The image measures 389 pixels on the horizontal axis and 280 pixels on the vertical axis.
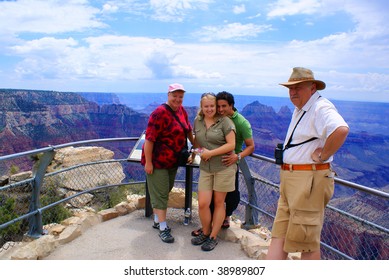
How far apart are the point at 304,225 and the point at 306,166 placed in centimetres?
46

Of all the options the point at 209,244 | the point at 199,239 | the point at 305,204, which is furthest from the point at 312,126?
the point at 199,239

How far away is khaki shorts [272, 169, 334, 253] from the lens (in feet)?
9.13

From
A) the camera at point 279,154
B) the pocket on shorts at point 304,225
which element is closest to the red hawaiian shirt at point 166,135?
the camera at point 279,154

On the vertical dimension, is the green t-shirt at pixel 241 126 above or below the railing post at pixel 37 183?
above

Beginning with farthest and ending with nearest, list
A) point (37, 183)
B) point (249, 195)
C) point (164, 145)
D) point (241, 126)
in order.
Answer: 1. point (249, 195)
2. point (37, 183)
3. point (164, 145)
4. point (241, 126)

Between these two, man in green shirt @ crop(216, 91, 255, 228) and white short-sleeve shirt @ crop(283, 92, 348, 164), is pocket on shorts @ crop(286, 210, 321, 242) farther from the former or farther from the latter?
man in green shirt @ crop(216, 91, 255, 228)

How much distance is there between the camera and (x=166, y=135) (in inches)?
161

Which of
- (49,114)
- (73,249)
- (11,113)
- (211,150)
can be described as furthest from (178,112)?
(49,114)

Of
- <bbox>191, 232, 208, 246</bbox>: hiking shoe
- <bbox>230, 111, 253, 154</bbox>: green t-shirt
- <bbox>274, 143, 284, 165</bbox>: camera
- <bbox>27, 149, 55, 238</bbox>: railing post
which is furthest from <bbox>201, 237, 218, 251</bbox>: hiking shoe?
<bbox>27, 149, 55, 238</bbox>: railing post

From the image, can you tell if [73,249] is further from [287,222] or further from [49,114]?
[49,114]

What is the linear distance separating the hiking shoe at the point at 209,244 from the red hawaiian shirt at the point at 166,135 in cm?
95

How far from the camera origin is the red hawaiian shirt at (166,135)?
3992 millimetres

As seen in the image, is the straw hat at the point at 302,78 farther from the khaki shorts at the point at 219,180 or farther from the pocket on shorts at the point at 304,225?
the khaki shorts at the point at 219,180

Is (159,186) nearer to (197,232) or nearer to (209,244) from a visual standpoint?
(197,232)
